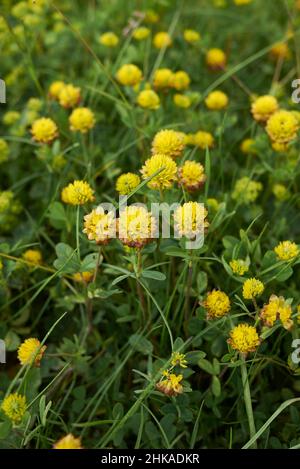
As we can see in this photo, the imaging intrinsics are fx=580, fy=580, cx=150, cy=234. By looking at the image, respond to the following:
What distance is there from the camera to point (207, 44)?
2.11 m

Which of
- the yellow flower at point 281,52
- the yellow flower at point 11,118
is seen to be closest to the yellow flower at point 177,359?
the yellow flower at point 11,118

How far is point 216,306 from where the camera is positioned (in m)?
1.22

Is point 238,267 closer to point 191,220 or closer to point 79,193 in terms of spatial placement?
point 191,220

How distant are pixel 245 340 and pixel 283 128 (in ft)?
1.96

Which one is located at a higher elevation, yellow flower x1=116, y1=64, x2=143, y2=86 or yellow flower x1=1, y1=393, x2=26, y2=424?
yellow flower x1=116, y1=64, x2=143, y2=86

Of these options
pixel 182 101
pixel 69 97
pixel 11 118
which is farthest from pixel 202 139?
pixel 11 118

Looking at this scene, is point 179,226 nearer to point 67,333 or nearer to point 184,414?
point 184,414

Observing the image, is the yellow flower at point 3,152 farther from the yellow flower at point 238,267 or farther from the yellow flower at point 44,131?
the yellow flower at point 238,267

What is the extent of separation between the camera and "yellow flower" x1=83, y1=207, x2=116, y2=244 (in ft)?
3.76

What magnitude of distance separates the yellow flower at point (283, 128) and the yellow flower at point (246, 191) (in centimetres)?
13

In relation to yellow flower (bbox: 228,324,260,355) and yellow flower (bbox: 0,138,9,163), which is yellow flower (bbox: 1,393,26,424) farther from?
yellow flower (bbox: 0,138,9,163)

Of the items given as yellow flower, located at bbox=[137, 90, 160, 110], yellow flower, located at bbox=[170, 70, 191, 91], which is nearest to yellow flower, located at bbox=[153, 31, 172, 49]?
yellow flower, located at bbox=[170, 70, 191, 91]

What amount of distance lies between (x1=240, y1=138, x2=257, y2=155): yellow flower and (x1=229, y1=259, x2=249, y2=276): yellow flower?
1.59 ft

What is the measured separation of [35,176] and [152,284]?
1.94 ft
